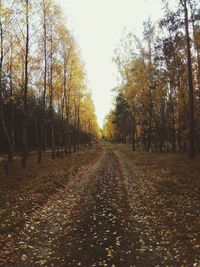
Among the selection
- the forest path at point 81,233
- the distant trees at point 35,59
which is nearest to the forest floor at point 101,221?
the forest path at point 81,233

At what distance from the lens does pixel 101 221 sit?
10922 millimetres

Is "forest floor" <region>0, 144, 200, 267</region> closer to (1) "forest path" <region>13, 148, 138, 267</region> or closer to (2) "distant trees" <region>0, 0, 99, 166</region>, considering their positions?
(1) "forest path" <region>13, 148, 138, 267</region>

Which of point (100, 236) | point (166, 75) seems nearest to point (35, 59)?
point (166, 75)

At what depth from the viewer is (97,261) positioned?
7.73 m

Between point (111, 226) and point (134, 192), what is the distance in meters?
5.24

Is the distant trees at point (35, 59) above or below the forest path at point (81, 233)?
above

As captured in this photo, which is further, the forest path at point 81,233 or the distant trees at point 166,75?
the distant trees at point 166,75

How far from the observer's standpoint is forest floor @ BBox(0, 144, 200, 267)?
319 inches

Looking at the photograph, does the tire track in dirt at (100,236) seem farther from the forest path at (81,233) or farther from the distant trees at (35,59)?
the distant trees at (35,59)

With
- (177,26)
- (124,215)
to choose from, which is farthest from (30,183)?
(177,26)

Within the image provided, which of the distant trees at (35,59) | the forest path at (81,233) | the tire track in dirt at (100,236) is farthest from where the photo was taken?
the distant trees at (35,59)

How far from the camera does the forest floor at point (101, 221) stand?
8.09 meters

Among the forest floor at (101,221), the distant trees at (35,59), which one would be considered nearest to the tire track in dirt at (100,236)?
the forest floor at (101,221)

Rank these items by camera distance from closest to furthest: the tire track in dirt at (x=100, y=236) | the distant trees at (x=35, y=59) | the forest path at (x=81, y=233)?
the tire track in dirt at (x=100, y=236) < the forest path at (x=81, y=233) < the distant trees at (x=35, y=59)
